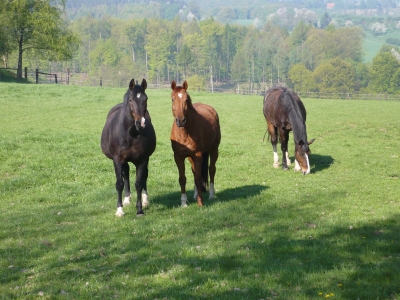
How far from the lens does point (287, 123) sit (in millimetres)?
15125

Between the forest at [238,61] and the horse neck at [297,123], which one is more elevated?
the forest at [238,61]

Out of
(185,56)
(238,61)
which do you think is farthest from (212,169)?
(238,61)

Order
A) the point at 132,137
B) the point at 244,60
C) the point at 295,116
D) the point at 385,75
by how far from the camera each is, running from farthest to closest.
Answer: the point at 244,60 < the point at 385,75 < the point at 295,116 < the point at 132,137

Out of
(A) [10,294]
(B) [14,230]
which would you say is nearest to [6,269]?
(A) [10,294]

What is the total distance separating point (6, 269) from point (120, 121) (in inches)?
147

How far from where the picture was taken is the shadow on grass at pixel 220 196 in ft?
35.8

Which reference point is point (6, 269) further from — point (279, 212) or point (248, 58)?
point (248, 58)

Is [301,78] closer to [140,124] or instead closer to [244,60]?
[244,60]

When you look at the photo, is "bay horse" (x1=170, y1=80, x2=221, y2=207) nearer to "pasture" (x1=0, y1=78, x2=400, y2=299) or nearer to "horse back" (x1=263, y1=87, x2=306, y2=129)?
"pasture" (x1=0, y1=78, x2=400, y2=299)

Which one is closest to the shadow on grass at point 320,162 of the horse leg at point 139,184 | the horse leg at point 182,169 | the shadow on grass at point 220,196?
the shadow on grass at point 220,196

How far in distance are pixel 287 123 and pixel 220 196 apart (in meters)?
4.62

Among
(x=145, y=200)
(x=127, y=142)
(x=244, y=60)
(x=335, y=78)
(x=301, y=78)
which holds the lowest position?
(x=145, y=200)

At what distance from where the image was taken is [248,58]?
153500 mm

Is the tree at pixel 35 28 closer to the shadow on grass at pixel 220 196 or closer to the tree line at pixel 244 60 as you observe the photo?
the shadow on grass at pixel 220 196
